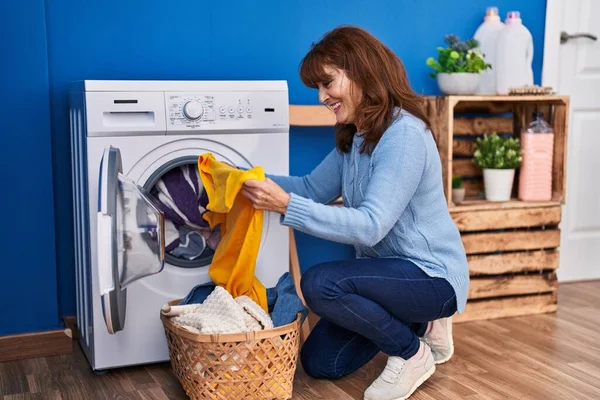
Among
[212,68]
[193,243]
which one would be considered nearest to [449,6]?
[212,68]

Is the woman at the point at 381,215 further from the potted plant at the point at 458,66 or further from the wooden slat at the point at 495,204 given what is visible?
the potted plant at the point at 458,66

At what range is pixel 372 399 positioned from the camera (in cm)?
209

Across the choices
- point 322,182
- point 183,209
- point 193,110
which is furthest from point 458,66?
point 183,209

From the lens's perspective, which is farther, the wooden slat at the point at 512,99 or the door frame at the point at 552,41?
the door frame at the point at 552,41

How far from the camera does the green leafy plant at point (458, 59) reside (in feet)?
9.42

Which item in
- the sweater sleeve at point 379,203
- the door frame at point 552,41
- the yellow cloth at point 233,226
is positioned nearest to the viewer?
the sweater sleeve at point 379,203

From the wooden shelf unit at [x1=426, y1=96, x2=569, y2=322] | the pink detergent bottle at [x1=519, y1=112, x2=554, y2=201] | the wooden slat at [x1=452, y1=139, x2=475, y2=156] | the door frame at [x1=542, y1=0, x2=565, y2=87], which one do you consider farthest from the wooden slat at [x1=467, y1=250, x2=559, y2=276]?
the door frame at [x1=542, y1=0, x2=565, y2=87]

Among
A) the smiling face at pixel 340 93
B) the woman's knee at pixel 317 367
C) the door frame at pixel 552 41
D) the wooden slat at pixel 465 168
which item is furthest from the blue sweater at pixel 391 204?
the door frame at pixel 552 41

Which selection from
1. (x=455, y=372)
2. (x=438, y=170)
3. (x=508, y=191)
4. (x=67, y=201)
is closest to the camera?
(x=438, y=170)

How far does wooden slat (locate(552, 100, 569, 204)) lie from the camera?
298 cm

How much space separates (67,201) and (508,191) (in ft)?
5.23

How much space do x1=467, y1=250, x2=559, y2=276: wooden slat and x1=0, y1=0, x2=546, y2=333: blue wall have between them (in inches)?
19.9

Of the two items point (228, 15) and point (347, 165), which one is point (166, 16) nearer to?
point (228, 15)

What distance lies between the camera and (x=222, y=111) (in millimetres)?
2297
